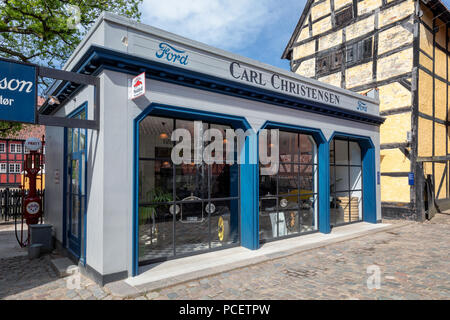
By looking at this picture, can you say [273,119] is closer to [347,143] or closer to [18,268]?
[347,143]

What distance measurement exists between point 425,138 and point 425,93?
2077 millimetres

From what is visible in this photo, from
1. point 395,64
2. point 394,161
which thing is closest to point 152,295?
point 394,161

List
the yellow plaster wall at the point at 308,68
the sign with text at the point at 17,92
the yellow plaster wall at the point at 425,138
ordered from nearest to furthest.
→ the sign with text at the point at 17,92
the yellow plaster wall at the point at 425,138
the yellow plaster wall at the point at 308,68

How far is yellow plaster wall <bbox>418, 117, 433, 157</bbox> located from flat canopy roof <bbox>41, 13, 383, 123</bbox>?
580 cm

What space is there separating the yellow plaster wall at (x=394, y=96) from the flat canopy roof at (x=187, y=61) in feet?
16.4

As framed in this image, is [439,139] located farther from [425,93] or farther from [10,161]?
[10,161]

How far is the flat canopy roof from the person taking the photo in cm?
529

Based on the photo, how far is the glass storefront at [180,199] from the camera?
6.45m

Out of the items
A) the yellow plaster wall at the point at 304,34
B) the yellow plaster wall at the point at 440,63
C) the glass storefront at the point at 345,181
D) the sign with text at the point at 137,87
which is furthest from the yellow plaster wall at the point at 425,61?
the sign with text at the point at 137,87

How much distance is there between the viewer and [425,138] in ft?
44.0

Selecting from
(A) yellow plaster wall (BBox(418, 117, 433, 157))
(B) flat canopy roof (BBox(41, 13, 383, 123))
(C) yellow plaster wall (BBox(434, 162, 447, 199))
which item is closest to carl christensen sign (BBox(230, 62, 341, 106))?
(B) flat canopy roof (BBox(41, 13, 383, 123))

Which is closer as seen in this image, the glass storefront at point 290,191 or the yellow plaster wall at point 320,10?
the glass storefront at point 290,191

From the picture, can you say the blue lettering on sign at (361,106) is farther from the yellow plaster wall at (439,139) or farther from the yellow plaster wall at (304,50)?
the yellow plaster wall at (304,50)

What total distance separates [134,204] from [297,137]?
574 centimetres
